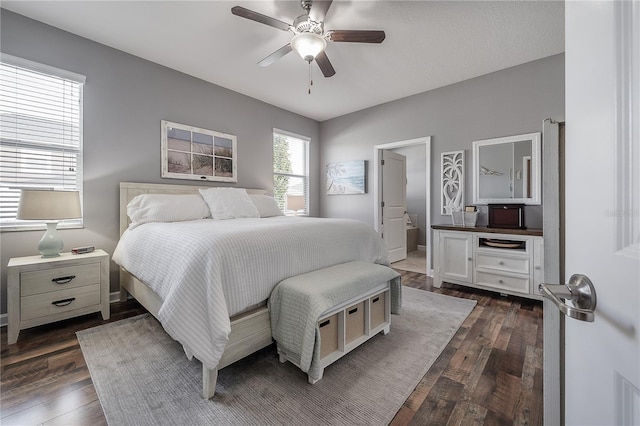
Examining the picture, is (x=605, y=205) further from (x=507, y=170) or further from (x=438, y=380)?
(x=507, y=170)

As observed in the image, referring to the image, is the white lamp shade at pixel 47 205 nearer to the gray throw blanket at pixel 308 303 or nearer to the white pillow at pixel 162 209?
the white pillow at pixel 162 209

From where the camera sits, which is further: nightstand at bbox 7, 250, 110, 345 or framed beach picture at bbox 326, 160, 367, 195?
framed beach picture at bbox 326, 160, 367, 195

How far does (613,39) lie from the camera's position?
1.30ft

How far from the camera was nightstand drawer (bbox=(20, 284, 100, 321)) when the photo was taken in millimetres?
1987

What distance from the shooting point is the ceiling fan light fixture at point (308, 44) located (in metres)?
2.01

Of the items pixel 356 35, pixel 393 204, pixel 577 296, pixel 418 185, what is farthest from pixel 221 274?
pixel 418 185

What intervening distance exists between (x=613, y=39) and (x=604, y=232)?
0.30m

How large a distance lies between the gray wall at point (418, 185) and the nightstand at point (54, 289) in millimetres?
5605

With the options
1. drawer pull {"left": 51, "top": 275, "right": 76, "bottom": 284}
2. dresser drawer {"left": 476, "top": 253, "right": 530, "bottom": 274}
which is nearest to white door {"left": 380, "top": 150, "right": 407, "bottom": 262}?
dresser drawer {"left": 476, "top": 253, "right": 530, "bottom": 274}

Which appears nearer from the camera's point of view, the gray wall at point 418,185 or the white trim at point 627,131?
the white trim at point 627,131

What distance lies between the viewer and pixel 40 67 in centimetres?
239

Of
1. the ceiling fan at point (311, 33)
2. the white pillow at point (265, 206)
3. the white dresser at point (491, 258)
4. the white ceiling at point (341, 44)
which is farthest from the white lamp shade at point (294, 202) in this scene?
the ceiling fan at point (311, 33)

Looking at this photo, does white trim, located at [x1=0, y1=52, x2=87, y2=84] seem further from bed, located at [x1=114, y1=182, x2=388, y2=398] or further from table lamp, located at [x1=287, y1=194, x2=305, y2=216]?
table lamp, located at [x1=287, y1=194, x2=305, y2=216]

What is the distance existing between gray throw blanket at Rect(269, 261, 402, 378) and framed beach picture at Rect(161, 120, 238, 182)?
2.44 m
